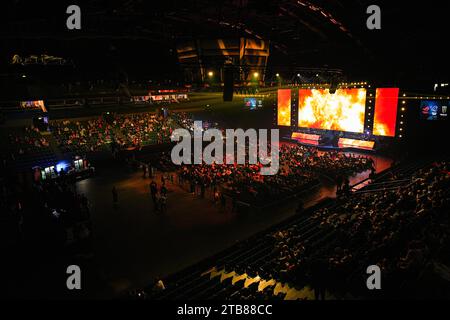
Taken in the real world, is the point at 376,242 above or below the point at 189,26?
below

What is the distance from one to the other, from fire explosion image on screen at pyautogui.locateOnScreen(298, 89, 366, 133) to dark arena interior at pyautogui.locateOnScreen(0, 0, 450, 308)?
3325mm

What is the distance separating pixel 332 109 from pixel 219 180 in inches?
609

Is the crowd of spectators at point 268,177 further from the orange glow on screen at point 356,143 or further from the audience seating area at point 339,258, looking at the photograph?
the orange glow on screen at point 356,143

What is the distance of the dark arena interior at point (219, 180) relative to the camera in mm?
Answer: 7340

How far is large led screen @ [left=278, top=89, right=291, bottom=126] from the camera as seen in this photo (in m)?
31.0

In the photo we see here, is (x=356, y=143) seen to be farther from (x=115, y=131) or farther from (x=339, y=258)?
(x=115, y=131)

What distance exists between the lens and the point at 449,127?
2014 cm

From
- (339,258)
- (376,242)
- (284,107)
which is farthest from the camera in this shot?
(284,107)

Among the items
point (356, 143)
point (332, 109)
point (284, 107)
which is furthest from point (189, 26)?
point (284, 107)


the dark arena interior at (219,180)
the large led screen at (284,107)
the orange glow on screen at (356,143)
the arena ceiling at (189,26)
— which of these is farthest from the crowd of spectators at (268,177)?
the large led screen at (284,107)

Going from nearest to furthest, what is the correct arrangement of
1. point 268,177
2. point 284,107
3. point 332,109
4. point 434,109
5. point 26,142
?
point 268,177 → point 434,109 → point 26,142 → point 332,109 → point 284,107

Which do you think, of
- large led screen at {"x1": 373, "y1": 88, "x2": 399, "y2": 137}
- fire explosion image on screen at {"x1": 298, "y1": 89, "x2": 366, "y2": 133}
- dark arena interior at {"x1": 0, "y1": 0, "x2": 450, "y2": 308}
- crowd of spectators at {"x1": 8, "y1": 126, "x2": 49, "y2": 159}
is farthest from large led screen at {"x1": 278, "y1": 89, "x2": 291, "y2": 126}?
crowd of spectators at {"x1": 8, "y1": 126, "x2": 49, "y2": 159}

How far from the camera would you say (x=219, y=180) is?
57.4 feet

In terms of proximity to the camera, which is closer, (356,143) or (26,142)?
(26,142)
